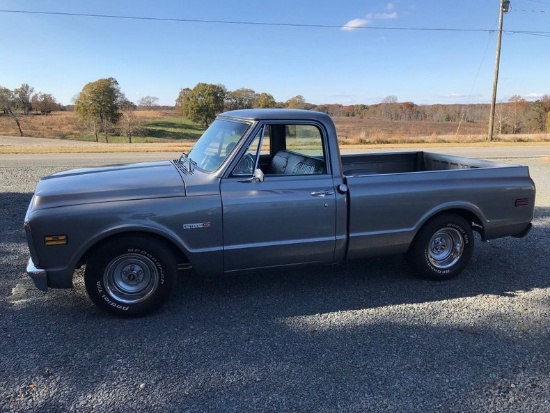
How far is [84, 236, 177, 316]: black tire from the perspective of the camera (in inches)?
148

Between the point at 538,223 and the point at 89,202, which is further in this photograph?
the point at 538,223

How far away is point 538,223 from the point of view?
23.9 ft

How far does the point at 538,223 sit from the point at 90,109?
44.1 metres

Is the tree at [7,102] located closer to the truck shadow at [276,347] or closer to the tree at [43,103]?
the tree at [43,103]

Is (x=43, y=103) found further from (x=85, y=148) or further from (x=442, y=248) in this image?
(x=442, y=248)

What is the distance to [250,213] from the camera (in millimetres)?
3998

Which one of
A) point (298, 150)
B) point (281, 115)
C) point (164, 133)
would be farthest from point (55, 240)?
point (164, 133)

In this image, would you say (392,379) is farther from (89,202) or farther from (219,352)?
(89,202)

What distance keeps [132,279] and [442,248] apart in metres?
3.35

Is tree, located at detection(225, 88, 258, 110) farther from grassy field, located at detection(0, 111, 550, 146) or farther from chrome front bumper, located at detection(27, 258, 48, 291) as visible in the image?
chrome front bumper, located at detection(27, 258, 48, 291)

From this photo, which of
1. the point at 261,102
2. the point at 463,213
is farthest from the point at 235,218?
the point at 261,102

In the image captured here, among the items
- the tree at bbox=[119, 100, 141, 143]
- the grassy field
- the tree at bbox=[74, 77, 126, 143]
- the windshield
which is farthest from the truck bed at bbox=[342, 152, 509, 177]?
the tree at bbox=[119, 100, 141, 143]

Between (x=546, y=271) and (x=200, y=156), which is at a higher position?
(x=200, y=156)

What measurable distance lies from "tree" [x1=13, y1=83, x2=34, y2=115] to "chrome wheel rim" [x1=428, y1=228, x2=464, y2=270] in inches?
2272
